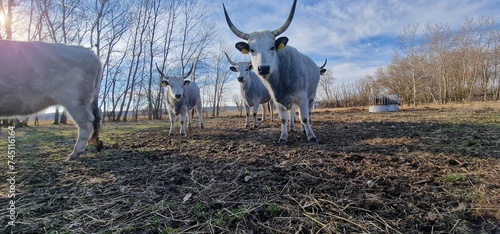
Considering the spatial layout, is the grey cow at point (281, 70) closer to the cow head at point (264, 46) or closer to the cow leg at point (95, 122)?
the cow head at point (264, 46)

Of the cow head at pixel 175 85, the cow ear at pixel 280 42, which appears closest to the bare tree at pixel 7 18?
the cow head at pixel 175 85

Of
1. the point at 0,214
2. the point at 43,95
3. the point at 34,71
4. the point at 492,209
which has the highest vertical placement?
the point at 34,71

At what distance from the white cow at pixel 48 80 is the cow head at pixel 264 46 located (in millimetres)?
2942

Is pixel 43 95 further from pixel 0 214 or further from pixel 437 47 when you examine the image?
pixel 437 47

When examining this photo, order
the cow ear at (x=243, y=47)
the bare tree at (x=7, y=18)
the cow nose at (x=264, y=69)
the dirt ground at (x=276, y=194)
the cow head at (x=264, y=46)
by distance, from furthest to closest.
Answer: the bare tree at (x=7, y=18), the cow ear at (x=243, y=47), the cow head at (x=264, y=46), the cow nose at (x=264, y=69), the dirt ground at (x=276, y=194)

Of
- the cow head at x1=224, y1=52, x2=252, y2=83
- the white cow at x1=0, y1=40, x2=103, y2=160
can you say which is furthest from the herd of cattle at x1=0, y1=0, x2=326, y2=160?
the cow head at x1=224, y1=52, x2=252, y2=83

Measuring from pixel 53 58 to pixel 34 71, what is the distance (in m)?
0.36

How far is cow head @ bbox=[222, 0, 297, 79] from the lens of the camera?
4.58 m

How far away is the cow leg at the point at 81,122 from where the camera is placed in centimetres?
430

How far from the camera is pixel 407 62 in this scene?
37656mm

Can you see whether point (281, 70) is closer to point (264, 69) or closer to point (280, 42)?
point (280, 42)

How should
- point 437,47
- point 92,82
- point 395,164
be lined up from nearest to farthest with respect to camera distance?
point 395,164 < point 92,82 < point 437,47

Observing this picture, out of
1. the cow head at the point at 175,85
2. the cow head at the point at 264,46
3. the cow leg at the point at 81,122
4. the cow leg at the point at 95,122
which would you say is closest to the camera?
the cow leg at the point at 81,122

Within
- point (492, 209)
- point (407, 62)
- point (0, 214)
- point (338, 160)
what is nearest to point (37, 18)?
point (0, 214)
